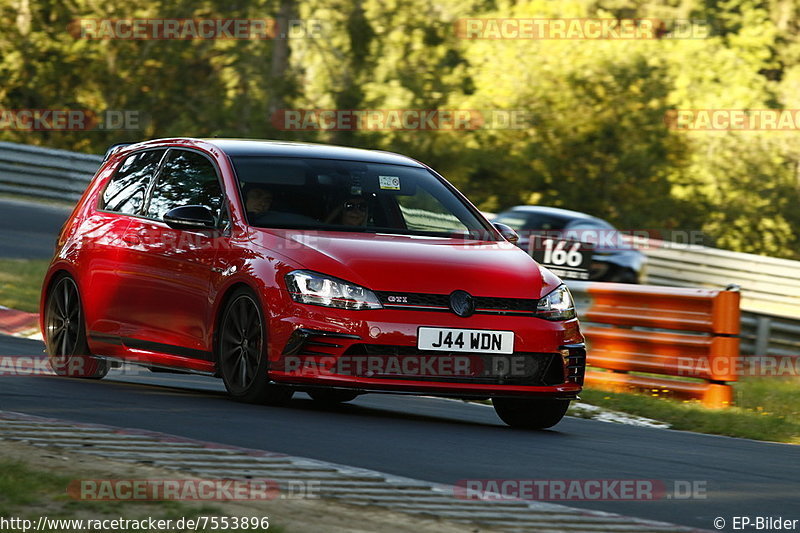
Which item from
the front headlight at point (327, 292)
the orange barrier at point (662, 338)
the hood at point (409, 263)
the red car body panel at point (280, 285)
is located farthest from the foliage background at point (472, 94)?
the front headlight at point (327, 292)

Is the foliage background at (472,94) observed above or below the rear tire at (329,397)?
above

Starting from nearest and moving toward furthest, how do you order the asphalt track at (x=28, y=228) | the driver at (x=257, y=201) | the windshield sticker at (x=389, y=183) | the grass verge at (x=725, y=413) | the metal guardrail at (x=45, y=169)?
the driver at (x=257, y=201) → the windshield sticker at (x=389, y=183) → the grass verge at (x=725, y=413) → the asphalt track at (x=28, y=228) → the metal guardrail at (x=45, y=169)

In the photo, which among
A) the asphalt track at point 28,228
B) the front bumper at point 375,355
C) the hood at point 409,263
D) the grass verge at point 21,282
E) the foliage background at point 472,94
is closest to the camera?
the front bumper at point 375,355

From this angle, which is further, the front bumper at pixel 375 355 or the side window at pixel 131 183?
the side window at pixel 131 183

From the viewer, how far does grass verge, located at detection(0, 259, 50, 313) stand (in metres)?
15.2

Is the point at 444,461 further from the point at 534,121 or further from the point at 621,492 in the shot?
the point at 534,121

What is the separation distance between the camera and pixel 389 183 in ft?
30.5

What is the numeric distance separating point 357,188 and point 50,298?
8.88 feet

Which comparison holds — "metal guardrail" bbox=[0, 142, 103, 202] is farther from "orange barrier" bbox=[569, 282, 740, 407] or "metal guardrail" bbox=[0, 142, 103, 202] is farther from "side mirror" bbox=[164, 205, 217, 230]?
"side mirror" bbox=[164, 205, 217, 230]

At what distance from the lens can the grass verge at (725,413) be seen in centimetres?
1001

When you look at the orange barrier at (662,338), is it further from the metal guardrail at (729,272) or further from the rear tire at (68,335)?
the metal guardrail at (729,272)

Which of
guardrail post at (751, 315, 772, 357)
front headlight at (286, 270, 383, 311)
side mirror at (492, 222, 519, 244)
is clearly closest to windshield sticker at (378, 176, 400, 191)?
side mirror at (492, 222, 519, 244)

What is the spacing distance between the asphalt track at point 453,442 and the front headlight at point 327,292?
0.62 m

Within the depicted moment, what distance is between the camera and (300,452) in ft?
21.3
